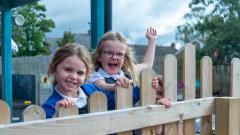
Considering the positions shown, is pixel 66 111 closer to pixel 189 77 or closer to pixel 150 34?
pixel 189 77

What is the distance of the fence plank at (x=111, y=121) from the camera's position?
5.30ft

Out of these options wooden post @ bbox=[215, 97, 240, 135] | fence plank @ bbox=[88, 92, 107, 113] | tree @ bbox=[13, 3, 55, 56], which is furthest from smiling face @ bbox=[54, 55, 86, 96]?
tree @ bbox=[13, 3, 55, 56]

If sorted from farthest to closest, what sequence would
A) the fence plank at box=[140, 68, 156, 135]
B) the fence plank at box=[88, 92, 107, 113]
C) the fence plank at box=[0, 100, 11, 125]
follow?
the fence plank at box=[140, 68, 156, 135] → the fence plank at box=[88, 92, 107, 113] → the fence plank at box=[0, 100, 11, 125]

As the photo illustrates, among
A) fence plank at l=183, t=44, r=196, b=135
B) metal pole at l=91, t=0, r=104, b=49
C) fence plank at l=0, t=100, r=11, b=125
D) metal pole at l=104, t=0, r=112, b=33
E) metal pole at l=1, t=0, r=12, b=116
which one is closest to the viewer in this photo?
fence plank at l=0, t=100, r=11, b=125

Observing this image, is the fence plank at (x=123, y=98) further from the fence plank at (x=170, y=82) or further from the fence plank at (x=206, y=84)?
the fence plank at (x=206, y=84)

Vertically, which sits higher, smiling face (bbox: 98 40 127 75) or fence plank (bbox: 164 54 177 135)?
smiling face (bbox: 98 40 127 75)

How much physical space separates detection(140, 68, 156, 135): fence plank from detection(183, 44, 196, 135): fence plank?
0.30m

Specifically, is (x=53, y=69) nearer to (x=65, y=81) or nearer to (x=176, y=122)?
(x=65, y=81)

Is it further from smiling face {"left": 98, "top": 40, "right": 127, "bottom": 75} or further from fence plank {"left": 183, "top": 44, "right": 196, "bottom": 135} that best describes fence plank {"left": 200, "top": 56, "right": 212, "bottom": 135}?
smiling face {"left": 98, "top": 40, "right": 127, "bottom": 75}

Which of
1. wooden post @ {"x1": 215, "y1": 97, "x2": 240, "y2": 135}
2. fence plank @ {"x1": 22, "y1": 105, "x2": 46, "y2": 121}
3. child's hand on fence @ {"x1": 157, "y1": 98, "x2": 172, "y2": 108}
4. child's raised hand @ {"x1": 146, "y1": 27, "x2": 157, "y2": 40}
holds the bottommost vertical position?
wooden post @ {"x1": 215, "y1": 97, "x2": 240, "y2": 135}

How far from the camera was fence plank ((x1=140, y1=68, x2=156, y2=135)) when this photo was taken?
6.90 ft

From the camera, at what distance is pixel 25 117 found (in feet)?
5.36

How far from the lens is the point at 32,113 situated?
1650mm

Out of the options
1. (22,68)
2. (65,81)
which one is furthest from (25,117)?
(22,68)
